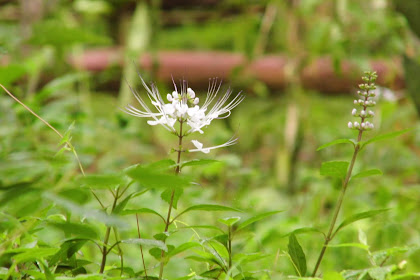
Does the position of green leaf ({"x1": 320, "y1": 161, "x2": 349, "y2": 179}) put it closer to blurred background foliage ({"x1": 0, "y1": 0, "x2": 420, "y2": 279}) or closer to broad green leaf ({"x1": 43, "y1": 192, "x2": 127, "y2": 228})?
blurred background foliage ({"x1": 0, "y1": 0, "x2": 420, "y2": 279})

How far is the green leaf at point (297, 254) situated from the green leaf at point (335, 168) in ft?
0.18

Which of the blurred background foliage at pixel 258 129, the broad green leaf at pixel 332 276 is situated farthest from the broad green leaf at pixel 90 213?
the broad green leaf at pixel 332 276

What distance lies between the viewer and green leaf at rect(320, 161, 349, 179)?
1.31 feet

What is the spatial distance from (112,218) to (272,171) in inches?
66.8

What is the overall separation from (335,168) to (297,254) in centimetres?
7

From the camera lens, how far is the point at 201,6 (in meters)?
3.62

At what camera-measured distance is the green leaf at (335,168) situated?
1.31 ft

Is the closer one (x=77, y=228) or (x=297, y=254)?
(x=77, y=228)

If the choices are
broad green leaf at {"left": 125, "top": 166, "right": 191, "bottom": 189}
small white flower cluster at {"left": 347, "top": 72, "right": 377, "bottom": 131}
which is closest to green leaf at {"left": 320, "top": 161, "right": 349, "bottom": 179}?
small white flower cluster at {"left": 347, "top": 72, "right": 377, "bottom": 131}

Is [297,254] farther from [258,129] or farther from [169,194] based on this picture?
[258,129]

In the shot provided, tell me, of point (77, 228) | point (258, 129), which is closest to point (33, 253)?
point (77, 228)

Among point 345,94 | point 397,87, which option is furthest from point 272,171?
point 345,94

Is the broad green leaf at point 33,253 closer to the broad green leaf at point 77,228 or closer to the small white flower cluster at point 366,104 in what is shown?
the broad green leaf at point 77,228

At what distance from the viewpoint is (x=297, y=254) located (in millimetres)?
410
